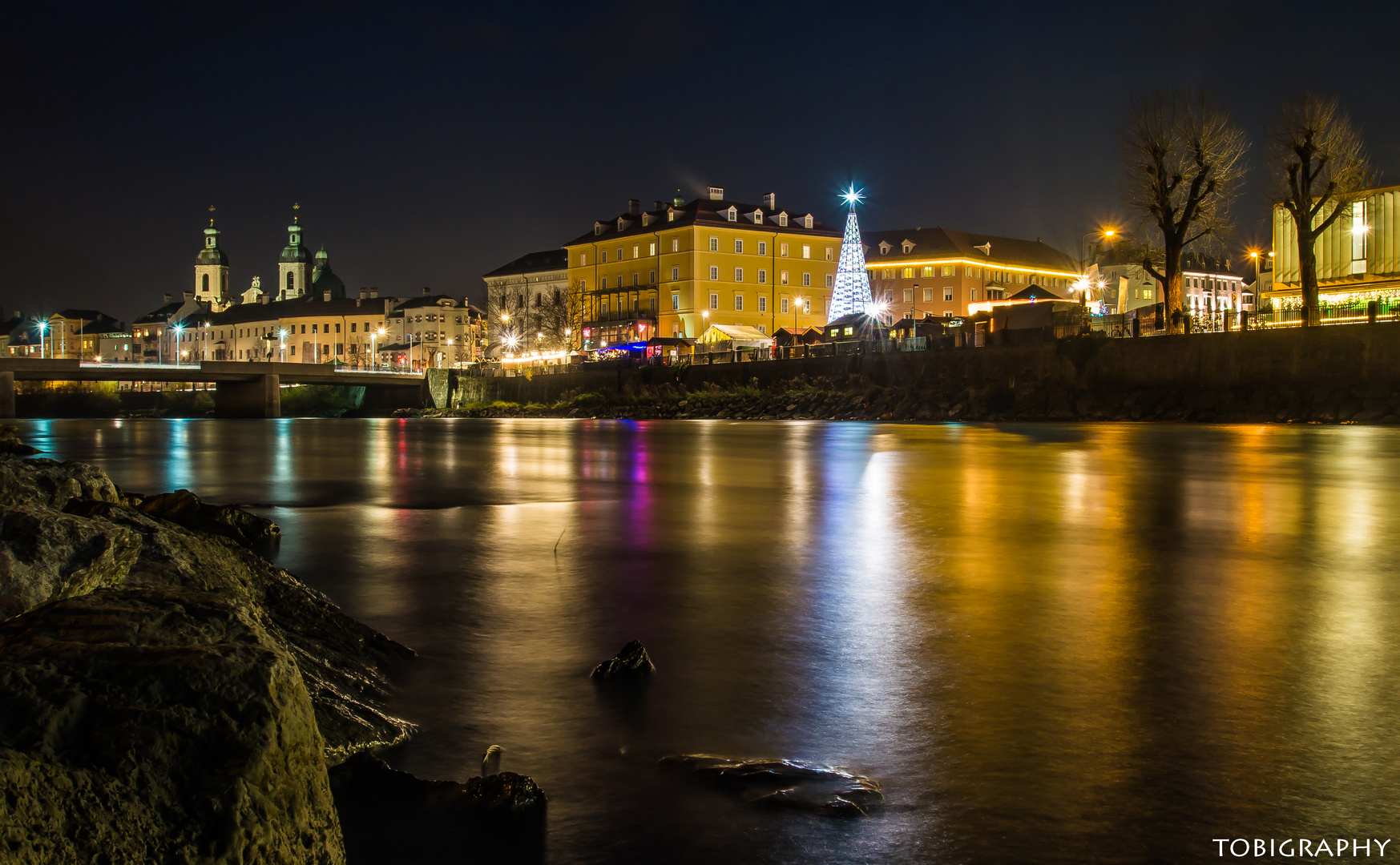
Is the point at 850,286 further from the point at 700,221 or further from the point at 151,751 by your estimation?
the point at 151,751

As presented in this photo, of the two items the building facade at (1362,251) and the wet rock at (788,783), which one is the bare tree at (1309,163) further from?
the wet rock at (788,783)

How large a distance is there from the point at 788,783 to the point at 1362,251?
46.5 meters

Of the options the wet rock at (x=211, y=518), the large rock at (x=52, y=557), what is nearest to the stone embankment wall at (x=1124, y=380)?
the wet rock at (x=211, y=518)

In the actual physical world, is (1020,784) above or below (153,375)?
below

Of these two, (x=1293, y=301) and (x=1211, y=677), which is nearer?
(x=1211, y=677)

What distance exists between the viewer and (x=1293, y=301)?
43844mm

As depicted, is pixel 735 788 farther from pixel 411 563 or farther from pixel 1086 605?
pixel 411 563

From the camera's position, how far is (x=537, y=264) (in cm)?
12081

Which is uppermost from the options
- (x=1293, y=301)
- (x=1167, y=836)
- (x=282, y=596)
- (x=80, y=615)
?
(x=1293, y=301)

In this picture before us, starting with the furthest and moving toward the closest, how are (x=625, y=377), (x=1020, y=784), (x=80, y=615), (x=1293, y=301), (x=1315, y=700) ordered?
(x=625, y=377) → (x=1293, y=301) → (x=1315, y=700) → (x=1020, y=784) → (x=80, y=615)

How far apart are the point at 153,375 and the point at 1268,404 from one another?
69089 mm

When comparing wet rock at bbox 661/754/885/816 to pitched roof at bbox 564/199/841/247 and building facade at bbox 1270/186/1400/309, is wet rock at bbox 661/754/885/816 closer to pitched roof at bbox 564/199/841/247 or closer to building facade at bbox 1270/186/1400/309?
building facade at bbox 1270/186/1400/309

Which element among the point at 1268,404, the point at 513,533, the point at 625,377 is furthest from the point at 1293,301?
the point at 513,533

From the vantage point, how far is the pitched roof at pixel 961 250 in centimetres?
10325
